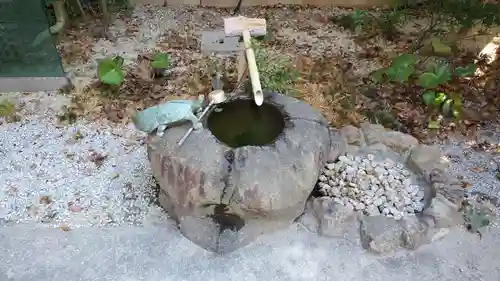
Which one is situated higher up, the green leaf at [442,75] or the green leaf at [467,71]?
the green leaf at [442,75]

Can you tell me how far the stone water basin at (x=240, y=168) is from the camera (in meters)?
2.30

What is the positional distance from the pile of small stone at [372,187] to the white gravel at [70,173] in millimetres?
984

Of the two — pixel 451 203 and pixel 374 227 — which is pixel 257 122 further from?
pixel 451 203

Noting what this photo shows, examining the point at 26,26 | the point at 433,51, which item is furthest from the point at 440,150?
the point at 26,26

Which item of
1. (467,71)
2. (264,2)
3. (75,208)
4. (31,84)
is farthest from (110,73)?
(467,71)

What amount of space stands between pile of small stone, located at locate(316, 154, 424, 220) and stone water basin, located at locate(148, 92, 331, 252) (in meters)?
0.25

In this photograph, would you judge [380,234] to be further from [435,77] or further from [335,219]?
[435,77]

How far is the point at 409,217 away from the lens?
98.2 inches

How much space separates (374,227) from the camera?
2445 mm

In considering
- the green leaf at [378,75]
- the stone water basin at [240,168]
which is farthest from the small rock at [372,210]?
the green leaf at [378,75]

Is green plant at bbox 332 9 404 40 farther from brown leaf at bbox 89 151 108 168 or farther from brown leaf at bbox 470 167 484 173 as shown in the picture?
brown leaf at bbox 89 151 108 168

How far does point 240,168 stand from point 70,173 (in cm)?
122

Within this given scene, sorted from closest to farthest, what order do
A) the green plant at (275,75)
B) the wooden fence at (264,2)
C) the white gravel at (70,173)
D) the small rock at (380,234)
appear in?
the small rock at (380,234) → the white gravel at (70,173) → the green plant at (275,75) → the wooden fence at (264,2)

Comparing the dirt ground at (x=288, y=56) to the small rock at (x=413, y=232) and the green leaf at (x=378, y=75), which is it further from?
the small rock at (x=413, y=232)
